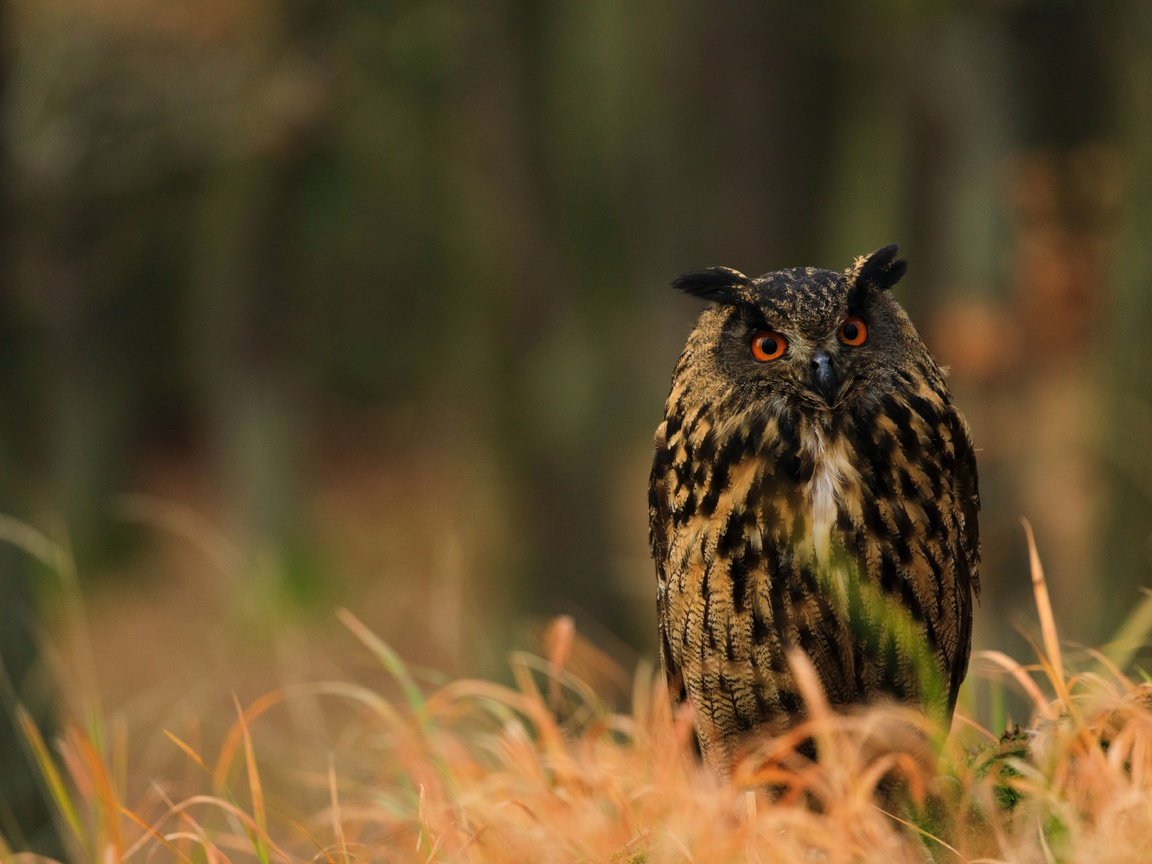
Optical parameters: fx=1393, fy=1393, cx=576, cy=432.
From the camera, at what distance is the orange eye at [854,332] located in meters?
2.65

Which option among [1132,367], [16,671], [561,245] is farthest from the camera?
[561,245]

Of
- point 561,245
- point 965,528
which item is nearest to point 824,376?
point 965,528

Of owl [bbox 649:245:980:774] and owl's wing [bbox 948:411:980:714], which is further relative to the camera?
owl's wing [bbox 948:411:980:714]

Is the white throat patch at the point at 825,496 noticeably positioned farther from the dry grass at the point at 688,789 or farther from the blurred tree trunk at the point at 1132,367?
the blurred tree trunk at the point at 1132,367

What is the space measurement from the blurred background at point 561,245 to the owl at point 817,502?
0.82ft

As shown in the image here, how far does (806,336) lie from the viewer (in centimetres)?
263

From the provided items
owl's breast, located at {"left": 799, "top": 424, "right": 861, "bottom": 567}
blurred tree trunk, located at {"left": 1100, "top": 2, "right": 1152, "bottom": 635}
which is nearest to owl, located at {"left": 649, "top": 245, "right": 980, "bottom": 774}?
owl's breast, located at {"left": 799, "top": 424, "right": 861, "bottom": 567}

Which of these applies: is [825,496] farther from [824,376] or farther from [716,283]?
[716,283]

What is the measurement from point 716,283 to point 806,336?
0.25 meters

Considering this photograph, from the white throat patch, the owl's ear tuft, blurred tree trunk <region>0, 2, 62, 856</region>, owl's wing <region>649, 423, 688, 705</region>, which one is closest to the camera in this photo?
the white throat patch

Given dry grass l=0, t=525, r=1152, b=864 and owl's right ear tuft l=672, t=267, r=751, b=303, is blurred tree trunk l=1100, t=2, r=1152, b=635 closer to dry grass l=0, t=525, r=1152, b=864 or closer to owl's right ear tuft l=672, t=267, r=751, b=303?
dry grass l=0, t=525, r=1152, b=864

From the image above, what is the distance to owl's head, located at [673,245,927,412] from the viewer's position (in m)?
2.62

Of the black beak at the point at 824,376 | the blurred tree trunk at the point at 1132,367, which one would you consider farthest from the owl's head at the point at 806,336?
the blurred tree trunk at the point at 1132,367

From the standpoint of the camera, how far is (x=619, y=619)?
764 cm
